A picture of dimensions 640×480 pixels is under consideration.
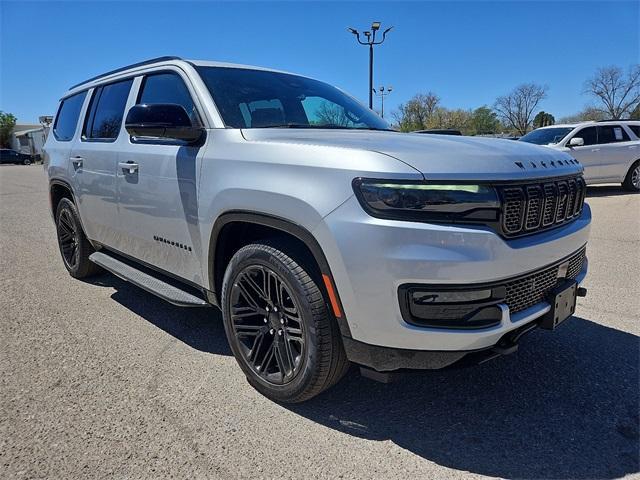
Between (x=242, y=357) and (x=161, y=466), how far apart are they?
0.76m

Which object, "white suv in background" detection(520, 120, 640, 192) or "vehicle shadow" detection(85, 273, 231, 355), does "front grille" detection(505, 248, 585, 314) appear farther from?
"white suv in background" detection(520, 120, 640, 192)

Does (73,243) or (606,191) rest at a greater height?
(73,243)

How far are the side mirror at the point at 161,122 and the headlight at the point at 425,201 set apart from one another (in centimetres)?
131

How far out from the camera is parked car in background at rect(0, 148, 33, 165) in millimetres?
54469

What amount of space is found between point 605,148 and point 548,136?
1341 mm

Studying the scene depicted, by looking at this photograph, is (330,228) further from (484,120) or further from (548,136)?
(484,120)

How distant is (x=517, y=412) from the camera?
2492 mm

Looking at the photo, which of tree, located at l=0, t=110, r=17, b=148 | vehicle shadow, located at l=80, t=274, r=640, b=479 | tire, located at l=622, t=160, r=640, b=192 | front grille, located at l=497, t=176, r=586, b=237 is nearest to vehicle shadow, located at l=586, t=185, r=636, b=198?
tire, located at l=622, t=160, r=640, b=192

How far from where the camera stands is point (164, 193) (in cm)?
311

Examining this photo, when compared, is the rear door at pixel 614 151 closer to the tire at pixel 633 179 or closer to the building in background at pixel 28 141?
the tire at pixel 633 179

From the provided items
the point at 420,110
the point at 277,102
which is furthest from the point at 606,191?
the point at 420,110

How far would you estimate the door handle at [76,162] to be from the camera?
14.1 feet

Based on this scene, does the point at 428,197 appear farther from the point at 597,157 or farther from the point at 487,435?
the point at 597,157

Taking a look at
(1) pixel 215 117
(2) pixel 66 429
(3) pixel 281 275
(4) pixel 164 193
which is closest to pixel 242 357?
(3) pixel 281 275
